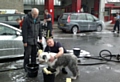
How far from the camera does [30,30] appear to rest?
5062mm

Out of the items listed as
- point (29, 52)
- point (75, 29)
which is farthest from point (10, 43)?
point (75, 29)

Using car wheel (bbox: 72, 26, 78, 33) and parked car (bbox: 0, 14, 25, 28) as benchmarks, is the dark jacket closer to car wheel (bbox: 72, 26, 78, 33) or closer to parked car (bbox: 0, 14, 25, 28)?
parked car (bbox: 0, 14, 25, 28)

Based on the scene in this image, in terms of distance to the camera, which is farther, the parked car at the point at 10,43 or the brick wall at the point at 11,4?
the brick wall at the point at 11,4

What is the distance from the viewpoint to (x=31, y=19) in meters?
5.02

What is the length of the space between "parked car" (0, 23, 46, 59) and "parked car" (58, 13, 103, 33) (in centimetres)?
919

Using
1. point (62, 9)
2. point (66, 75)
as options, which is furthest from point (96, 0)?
point (66, 75)

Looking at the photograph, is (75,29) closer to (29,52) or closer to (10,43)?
(10,43)

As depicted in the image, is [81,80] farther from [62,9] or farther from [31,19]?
[62,9]

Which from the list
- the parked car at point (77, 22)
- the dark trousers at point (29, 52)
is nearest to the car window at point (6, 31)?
the dark trousers at point (29, 52)

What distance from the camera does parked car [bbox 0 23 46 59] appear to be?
6.30 metres

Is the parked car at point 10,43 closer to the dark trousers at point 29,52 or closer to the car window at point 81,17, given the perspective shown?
the dark trousers at point 29,52

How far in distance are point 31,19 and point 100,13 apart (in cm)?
2004

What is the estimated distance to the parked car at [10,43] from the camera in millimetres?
6305

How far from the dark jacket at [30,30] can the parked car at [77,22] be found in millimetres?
10429
